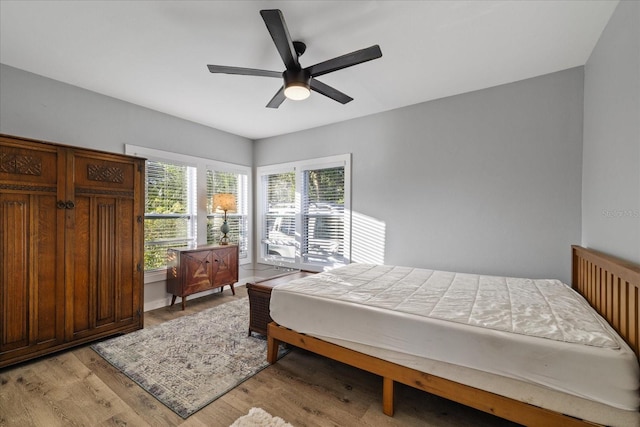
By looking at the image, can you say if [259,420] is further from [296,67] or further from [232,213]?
[232,213]

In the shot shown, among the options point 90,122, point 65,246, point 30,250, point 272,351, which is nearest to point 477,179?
point 272,351

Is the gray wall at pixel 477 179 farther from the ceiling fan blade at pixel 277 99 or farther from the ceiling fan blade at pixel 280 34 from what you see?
the ceiling fan blade at pixel 280 34

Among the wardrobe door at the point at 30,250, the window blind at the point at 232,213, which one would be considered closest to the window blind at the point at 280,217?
the window blind at the point at 232,213

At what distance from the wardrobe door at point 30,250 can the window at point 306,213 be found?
2.81 metres

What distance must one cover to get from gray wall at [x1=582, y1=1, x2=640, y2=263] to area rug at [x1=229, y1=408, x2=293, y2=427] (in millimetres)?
2190

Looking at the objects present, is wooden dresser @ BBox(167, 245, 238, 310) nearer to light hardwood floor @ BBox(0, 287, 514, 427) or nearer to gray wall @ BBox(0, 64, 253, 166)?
light hardwood floor @ BBox(0, 287, 514, 427)

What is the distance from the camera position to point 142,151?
11.4ft

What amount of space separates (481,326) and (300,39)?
2308 millimetres

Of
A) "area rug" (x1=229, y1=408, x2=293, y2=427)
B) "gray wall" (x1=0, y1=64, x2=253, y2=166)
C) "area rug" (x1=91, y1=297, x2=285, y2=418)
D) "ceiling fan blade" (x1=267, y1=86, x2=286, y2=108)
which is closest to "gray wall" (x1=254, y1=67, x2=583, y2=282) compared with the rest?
"ceiling fan blade" (x1=267, y1=86, x2=286, y2=108)

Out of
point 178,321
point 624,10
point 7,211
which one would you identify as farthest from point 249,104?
point 624,10

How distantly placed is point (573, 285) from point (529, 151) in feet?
4.25

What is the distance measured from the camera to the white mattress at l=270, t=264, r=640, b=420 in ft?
3.93

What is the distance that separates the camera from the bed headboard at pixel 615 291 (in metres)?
1.28

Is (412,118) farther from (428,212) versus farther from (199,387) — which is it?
(199,387)
